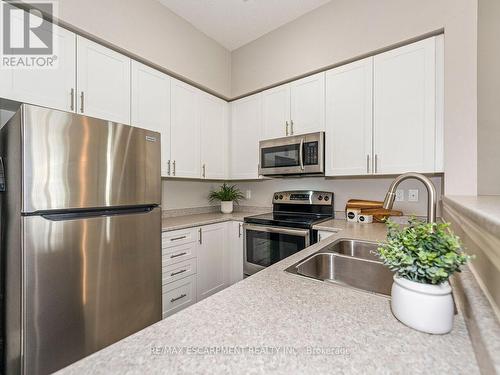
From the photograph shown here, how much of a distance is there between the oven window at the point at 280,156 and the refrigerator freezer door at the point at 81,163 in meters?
1.27

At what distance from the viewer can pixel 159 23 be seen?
7.32ft

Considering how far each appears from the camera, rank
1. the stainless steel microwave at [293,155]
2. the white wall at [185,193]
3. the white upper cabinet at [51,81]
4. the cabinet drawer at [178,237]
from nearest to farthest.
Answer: the white upper cabinet at [51,81] → the cabinet drawer at [178,237] → the stainless steel microwave at [293,155] → the white wall at [185,193]

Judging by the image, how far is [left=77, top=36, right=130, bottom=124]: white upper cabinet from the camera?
1.73m

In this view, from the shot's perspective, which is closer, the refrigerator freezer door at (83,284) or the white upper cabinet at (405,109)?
the refrigerator freezer door at (83,284)

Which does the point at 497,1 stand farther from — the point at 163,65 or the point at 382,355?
the point at 163,65

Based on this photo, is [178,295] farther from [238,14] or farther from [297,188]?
[238,14]

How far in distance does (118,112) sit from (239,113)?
143 cm

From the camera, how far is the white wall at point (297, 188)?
83.5 inches

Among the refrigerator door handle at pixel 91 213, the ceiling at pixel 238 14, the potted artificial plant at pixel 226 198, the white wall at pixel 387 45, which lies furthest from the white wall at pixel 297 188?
the ceiling at pixel 238 14

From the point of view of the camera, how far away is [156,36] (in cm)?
220

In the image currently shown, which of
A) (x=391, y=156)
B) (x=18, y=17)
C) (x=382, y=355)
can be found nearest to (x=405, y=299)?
(x=382, y=355)

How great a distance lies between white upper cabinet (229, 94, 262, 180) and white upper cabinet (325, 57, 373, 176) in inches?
32.9

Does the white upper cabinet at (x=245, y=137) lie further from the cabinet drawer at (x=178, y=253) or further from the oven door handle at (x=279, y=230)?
the cabinet drawer at (x=178, y=253)

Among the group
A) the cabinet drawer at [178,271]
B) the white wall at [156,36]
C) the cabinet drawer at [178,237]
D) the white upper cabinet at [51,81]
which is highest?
the white wall at [156,36]
